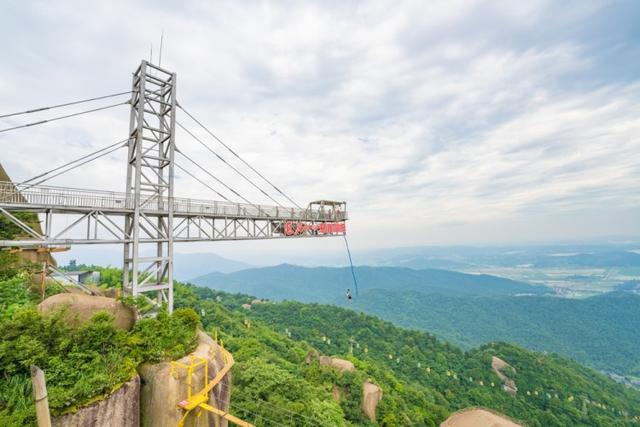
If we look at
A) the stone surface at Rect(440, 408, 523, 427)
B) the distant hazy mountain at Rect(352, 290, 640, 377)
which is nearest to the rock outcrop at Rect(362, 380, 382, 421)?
the stone surface at Rect(440, 408, 523, 427)

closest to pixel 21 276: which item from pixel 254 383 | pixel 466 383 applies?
pixel 254 383

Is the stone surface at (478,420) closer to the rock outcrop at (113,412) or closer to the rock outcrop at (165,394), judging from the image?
the rock outcrop at (165,394)

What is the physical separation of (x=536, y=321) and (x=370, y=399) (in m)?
161

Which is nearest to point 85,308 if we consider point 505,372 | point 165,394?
point 165,394

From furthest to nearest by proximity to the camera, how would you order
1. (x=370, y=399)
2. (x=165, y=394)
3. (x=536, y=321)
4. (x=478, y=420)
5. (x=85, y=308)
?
(x=536, y=321), (x=370, y=399), (x=478, y=420), (x=85, y=308), (x=165, y=394)

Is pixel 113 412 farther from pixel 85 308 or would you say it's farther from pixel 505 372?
pixel 505 372

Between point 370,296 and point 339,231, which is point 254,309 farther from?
point 370,296

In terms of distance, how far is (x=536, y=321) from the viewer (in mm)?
145375

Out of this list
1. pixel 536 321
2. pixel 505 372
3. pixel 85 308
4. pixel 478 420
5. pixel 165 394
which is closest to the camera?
pixel 165 394

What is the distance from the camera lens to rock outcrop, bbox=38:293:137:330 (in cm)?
689

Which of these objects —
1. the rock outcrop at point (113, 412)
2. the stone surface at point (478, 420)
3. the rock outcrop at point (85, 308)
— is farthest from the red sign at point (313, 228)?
the stone surface at point (478, 420)

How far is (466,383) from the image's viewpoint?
49.9m

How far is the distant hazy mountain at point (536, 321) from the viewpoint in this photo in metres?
120

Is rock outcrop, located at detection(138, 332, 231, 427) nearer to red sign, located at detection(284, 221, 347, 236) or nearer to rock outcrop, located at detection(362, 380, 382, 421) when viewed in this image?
red sign, located at detection(284, 221, 347, 236)
